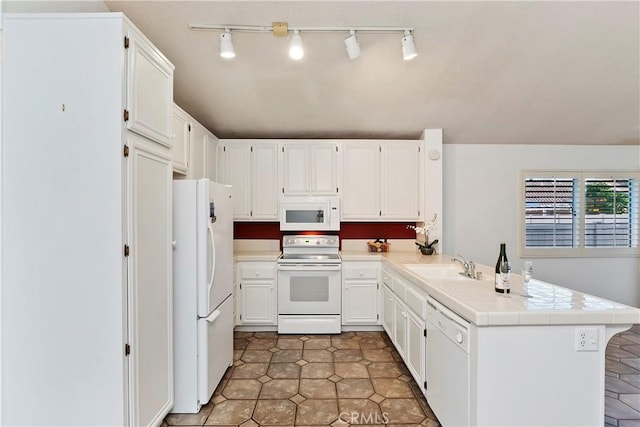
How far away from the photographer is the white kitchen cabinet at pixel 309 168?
3760 mm

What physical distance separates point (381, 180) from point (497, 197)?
1.69 m

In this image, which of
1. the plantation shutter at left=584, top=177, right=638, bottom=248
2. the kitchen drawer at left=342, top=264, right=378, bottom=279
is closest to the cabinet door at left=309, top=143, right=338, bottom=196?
the kitchen drawer at left=342, top=264, right=378, bottom=279

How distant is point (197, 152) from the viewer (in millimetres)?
3008

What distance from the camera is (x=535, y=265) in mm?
4078

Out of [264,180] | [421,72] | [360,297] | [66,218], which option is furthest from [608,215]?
[66,218]

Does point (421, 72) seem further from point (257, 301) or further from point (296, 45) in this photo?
point (257, 301)

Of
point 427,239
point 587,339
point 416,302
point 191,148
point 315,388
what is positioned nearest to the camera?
point 587,339

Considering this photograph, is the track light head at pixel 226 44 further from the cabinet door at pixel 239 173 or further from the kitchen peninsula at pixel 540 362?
the kitchen peninsula at pixel 540 362

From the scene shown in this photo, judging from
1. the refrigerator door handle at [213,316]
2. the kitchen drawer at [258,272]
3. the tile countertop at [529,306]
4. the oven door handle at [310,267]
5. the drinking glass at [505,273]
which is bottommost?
the refrigerator door handle at [213,316]

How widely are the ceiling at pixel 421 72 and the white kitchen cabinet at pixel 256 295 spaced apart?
179cm

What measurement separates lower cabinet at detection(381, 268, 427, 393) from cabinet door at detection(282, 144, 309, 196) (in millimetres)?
1485

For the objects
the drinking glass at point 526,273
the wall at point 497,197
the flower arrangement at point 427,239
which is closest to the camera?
the drinking glass at point 526,273

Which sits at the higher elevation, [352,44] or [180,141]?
[352,44]

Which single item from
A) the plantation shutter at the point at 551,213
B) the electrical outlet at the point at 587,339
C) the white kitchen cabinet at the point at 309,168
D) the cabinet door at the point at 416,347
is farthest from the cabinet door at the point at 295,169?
the plantation shutter at the point at 551,213
